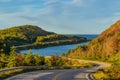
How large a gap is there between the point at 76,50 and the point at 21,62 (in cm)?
6538

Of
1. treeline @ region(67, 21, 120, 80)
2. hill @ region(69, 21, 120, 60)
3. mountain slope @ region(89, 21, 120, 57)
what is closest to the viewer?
mountain slope @ region(89, 21, 120, 57)

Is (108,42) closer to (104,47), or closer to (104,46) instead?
(104,46)

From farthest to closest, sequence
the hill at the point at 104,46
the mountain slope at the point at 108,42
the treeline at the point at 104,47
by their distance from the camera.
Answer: the hill at the point at 104,46 → the treeline at the point at 104,47 → the mountain slope at the point at 108,42

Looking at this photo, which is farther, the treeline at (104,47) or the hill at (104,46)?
the hill at (104,46)

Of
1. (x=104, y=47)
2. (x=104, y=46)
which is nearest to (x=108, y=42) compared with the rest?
(x=104, y=46)

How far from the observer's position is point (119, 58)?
142ft

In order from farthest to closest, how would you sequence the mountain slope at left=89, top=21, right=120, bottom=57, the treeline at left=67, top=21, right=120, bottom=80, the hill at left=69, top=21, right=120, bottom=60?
the hill at left=69, top=21, right=120, bottom=60, the treeline at left=67, top=21, right=120, bottom=80, the mountain slope at left=89, top=21, right=120, bottom=57

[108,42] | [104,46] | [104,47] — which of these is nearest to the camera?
[108,42]

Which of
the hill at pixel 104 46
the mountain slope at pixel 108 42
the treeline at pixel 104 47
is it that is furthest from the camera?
the hill at pixel 104 46

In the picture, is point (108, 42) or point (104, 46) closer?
point (108, 42)

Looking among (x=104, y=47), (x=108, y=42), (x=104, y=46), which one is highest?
(x=108, y=42)

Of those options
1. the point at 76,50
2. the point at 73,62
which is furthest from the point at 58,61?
the point at 76,50

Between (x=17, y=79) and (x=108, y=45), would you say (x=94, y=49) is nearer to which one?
(x=108, y=45)

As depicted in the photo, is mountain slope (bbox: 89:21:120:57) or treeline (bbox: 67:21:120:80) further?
treeline (bbox: 67:21:120:80)
